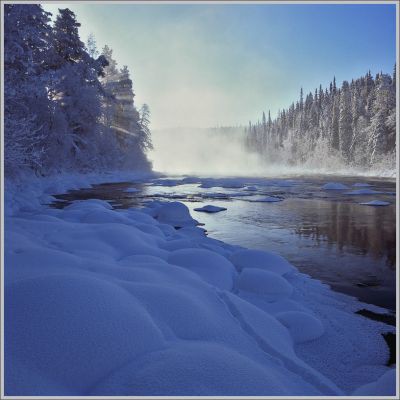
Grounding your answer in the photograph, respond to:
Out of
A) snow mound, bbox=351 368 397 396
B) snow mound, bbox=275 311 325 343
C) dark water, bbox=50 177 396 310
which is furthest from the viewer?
dark water, bbox=50 177 396 310

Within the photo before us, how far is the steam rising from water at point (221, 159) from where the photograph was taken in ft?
213

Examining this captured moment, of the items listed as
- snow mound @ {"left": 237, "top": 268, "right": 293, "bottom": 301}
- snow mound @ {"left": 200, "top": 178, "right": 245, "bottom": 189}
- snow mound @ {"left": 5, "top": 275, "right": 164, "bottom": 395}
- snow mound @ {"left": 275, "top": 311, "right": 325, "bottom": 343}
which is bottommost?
snow mound @ {"left": 275, "top": 311, "right": 325, "bottom": 343}

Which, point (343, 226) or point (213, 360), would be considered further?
point (343, 226)

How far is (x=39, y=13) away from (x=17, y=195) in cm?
836

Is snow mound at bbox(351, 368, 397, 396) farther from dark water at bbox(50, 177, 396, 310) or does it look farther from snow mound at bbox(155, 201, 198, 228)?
snow mound at bbox(155, 201, 198, 228)

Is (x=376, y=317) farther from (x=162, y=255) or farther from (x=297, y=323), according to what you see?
(x=162, y=255)

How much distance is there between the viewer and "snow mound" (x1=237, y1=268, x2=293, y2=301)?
5.07 meters

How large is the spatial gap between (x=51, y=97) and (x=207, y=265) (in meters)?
18.1

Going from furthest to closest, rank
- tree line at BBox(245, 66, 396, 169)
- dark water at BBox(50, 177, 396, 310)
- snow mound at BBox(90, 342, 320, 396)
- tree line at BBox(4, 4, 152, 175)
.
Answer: tree line at BBox(245, 66, 396, 169)
tree line at BBox(4, 4, 152, 175)
dark water at BBox(50, 177, 396, 310)
snow mound at BBox(90, 342, 320, 396)

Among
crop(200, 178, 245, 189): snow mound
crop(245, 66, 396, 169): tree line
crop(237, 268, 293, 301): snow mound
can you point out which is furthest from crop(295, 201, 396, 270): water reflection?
crop(245, 66, 396, 169): tree line

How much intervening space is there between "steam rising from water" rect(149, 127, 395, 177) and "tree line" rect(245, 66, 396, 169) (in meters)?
A: 1.31

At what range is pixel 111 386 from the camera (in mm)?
2066

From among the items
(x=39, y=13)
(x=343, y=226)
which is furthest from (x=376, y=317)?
(x=39, y=13)

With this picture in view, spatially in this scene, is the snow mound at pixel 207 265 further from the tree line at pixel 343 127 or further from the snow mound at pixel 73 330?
the tree line at pixel 343 127
